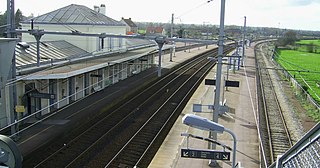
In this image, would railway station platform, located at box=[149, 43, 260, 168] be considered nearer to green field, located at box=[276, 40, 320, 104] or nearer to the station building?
green field, located at box=[276, 40, 320, 104]

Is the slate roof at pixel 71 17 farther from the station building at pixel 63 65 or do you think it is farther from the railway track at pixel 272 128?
the railway track at pixel 272 128

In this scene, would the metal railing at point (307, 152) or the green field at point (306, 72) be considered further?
the green field at point (306, 72)

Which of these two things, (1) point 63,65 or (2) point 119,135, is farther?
(1) point 63,65

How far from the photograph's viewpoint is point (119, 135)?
14883mm

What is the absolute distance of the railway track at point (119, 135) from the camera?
12086 mm

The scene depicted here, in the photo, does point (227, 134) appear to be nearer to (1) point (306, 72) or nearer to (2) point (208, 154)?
(2) point (208, 154)

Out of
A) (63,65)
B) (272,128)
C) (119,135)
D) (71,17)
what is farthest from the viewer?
(71,17)

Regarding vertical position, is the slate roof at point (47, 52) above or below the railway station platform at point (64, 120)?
above

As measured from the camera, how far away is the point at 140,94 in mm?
23656

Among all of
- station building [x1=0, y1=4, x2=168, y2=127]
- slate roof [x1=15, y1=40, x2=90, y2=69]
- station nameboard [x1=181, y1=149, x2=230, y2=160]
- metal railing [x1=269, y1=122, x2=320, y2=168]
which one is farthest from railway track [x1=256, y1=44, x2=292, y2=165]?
slate roof [x1=15, y1=40, x2=90, y2=69]

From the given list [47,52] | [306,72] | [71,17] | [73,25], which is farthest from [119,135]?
[306,72]

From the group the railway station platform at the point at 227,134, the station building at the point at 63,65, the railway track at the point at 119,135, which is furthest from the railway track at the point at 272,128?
the station building at the point at 63,65

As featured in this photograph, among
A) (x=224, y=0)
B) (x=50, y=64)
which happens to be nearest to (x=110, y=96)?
(x=50, y=64)

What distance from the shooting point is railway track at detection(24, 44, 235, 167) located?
12086mm
